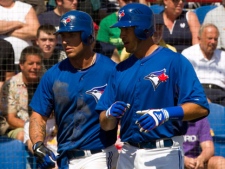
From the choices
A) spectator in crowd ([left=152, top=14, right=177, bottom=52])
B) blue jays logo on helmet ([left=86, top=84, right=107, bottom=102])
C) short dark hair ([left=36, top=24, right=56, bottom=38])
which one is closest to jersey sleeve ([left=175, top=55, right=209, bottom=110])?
blue jays logo on helmet ([left=86, top=84, right=107, bottom=102])

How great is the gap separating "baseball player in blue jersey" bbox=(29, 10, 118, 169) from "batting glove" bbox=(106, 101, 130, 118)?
0.70m

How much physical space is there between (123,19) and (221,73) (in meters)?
3.77

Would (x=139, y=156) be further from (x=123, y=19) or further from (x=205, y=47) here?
(x=205, y=47)

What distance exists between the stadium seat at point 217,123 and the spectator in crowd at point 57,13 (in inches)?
92.5

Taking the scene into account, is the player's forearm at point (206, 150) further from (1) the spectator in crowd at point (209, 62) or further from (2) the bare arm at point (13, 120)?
(2) the bare arm at point (13, 120)

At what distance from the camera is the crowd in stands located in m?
8.59

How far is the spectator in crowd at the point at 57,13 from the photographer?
9.49 meters

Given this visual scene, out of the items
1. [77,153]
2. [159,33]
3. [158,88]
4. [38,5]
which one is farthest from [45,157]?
[38,5]

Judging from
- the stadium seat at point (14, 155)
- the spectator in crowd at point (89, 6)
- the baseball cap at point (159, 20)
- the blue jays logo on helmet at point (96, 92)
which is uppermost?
the spectator in crowd at point (89, 6)

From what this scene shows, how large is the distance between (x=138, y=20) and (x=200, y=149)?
10.2 feet

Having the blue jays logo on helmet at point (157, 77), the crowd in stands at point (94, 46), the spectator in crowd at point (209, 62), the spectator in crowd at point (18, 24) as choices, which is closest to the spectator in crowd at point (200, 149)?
the crowd in stands at point (94, 46)

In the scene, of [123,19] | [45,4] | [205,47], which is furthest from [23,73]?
[123,19]

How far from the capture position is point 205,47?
9242 mm

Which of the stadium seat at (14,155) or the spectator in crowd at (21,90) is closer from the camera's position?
the stadium seat at (14,155)
